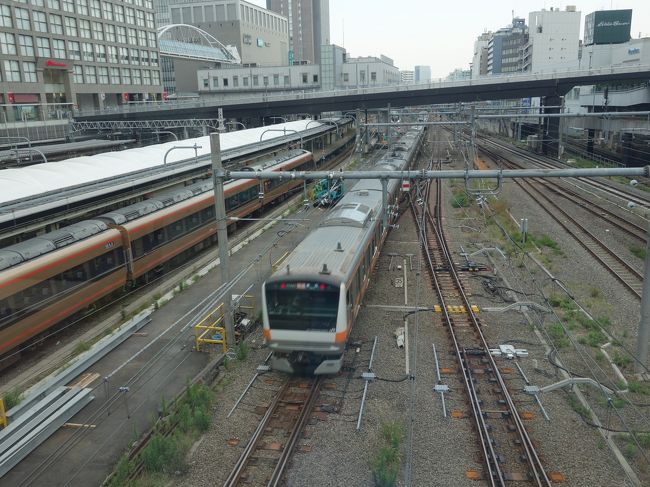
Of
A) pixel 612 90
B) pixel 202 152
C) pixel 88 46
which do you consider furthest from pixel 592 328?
pixel 88 46

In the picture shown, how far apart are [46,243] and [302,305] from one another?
7.39 metres

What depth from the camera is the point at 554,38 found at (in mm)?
96375

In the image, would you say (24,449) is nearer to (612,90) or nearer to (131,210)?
(131,210)

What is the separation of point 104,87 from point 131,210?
48801mm

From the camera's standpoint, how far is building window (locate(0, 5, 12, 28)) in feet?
152

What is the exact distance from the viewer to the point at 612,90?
56469mm

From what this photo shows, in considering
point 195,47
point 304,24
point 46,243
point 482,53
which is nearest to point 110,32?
point 195,47

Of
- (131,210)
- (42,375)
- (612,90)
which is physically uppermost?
(612,90)

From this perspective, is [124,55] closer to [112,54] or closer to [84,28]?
[112,54]

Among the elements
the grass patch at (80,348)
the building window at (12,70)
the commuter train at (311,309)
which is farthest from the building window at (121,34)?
the commuter train at (311,309)

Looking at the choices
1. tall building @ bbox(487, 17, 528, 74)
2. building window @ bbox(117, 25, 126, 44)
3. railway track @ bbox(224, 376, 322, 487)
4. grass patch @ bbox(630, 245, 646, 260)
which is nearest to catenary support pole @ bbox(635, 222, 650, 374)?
railway track @ bbox(224, 376, 322, 487)

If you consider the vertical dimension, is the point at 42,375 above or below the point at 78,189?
below

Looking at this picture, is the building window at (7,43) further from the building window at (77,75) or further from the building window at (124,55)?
the building window at (124,55)

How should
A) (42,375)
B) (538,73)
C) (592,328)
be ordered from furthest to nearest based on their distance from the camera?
1. (538,73)
2. (592,328)
3. (42,375)
